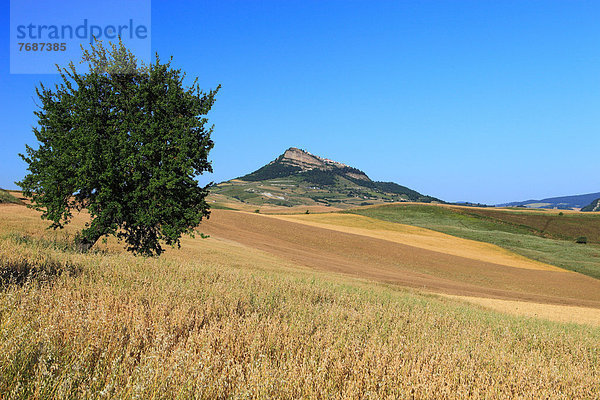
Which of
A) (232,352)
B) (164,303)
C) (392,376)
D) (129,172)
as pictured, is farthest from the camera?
(129,172)

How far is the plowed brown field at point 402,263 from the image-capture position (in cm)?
3269

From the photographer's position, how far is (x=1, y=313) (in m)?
5.46

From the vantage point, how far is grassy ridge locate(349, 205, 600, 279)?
179 feet

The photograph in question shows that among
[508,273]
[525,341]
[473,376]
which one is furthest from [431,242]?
[473,376]

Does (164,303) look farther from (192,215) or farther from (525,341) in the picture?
(192,215)

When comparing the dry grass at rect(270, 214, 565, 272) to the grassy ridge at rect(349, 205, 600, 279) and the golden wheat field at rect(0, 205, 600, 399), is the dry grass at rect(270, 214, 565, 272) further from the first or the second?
the golden wheat field at rect(0, 205, 600, 399)

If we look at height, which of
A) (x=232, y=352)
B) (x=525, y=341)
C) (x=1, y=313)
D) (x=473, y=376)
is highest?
(x=1, y=313)

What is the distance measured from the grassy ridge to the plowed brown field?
11.3m

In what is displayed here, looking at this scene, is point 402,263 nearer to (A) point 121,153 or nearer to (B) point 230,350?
(A) point 121,153

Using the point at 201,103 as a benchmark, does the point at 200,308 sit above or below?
below

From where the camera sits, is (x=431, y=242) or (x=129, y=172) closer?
(x=129, y=172)

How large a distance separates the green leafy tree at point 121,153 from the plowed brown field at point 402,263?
587 inches

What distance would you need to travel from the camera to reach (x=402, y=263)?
41.1 metres

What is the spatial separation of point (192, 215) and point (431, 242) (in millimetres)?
49714
